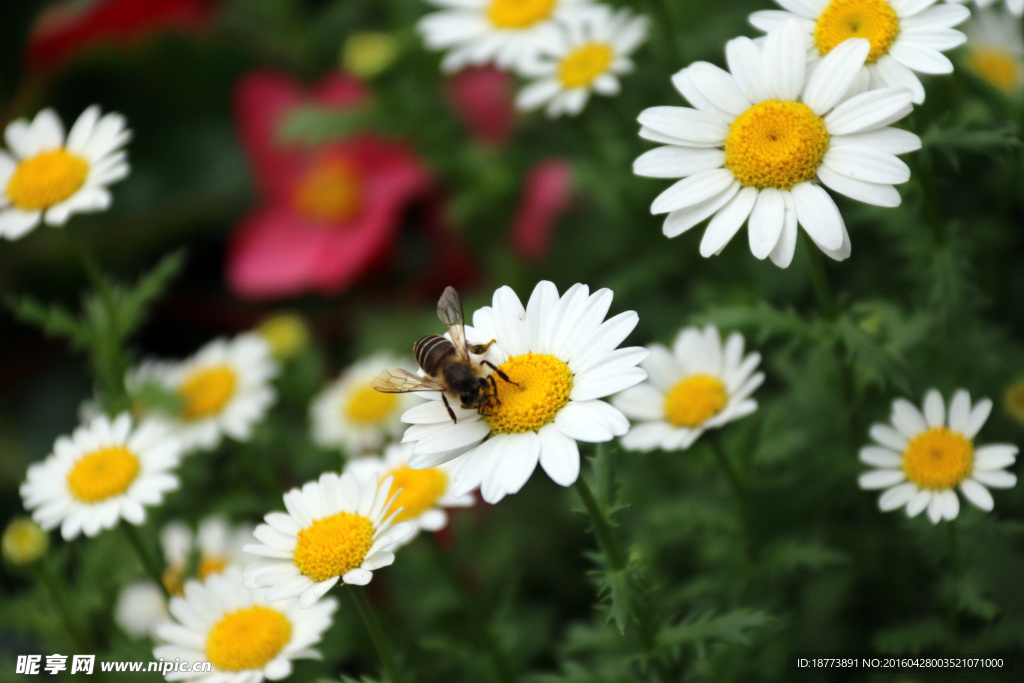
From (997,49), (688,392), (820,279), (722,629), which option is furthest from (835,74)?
(997,49)

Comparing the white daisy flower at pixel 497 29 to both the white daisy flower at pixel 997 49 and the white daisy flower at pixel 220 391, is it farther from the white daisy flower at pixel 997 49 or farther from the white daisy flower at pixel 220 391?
the white daisy flower at pixel 997 49

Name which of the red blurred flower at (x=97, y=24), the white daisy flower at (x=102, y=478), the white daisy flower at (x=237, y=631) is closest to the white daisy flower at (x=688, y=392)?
the white daisy flower at (x=237, y=631)

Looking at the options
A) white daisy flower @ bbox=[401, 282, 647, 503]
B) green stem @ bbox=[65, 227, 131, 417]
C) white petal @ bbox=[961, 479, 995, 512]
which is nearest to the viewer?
white daisy flower @ bbox=[401, 282, 647, 503]

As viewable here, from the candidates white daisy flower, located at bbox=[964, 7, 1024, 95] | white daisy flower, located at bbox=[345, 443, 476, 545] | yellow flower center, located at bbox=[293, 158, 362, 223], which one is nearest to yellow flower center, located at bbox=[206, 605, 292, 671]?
white daisy flower, located at bbox=[345, 443, 476, 545]

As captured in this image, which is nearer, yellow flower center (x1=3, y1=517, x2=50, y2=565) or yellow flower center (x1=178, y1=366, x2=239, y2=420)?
yellow flower center (x1=3, y1=517, x2=50, y2=565)

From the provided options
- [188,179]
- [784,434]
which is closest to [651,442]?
[784,434]

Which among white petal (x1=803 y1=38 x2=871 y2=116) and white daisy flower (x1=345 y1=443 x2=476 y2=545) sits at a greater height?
white petal (x1=803 y1=38 x2=871 y2=116)

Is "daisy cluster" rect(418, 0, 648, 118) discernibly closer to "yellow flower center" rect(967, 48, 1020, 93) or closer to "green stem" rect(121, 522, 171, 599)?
"yellow flower center" rect(967, 48, 1020, 93)

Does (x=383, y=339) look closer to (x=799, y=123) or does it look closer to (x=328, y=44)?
(x=328, y=44)
